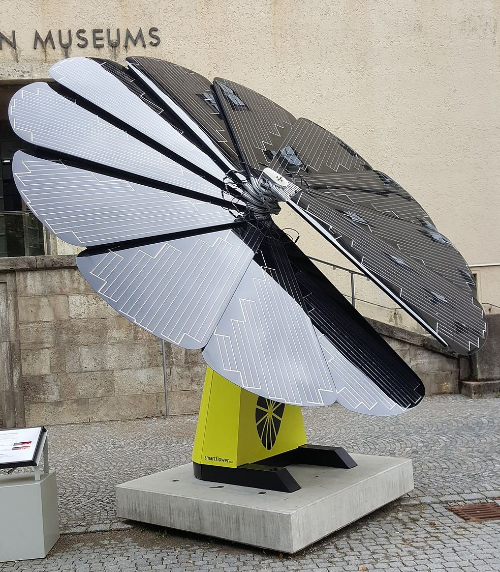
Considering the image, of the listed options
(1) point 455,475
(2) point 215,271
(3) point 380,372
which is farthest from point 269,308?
(1) point 455,475

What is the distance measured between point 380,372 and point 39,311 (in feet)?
26.1

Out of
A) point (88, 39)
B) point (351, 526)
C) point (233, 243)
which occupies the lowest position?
point (351, 526)

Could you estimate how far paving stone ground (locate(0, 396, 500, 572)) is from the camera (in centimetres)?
495

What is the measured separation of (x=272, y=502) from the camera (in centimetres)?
506

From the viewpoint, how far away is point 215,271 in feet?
15.6

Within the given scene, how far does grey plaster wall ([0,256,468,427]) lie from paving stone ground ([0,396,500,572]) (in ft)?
2.73

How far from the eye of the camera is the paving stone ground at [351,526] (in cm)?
495

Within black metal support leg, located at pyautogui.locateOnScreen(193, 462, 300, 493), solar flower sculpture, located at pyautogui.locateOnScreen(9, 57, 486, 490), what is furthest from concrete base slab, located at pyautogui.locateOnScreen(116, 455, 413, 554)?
solar flower sculpture, located at pyautogui.locateOnScreen(9, 57, 486, 490)

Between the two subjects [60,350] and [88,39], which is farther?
[88,39]

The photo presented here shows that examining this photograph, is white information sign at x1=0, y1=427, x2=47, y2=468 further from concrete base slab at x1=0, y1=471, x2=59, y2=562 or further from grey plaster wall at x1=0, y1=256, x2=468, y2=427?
grey plaster wall at x1=0, y1=256, x2=468, y2=427

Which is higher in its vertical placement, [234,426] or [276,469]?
[234,426]

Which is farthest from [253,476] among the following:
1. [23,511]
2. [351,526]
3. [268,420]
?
[23,511]

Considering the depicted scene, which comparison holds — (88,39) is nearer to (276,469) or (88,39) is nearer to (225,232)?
(225,232)

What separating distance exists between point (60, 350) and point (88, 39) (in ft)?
21.0
